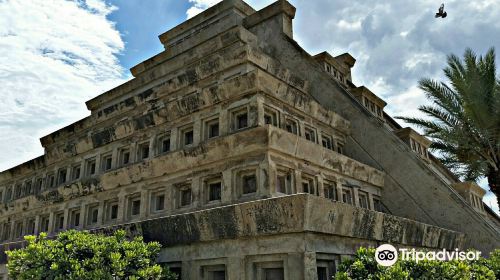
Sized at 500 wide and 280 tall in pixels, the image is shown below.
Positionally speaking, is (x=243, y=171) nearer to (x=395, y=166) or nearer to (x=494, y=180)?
(x=395, y=166)

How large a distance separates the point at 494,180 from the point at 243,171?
11.0m

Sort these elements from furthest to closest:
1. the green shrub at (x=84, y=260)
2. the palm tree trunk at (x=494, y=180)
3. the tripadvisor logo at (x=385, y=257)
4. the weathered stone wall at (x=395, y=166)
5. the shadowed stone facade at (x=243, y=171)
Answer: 1. the palm tree trunk at (x=494, y=180)
2. the weathered stone wall at (x=395, y=166)
3. the shadowed stone facade at (x=243, y=171)
4. the green shrub at (x=84, y=260)
5. the tripadvisor logo at (x=385, y=257)

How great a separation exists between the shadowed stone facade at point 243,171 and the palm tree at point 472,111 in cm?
146

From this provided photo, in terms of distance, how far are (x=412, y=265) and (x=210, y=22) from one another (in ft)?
53.6

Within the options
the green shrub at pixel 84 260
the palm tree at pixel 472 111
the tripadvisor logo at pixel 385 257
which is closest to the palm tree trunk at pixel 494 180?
the palm tree at pixel 472 111

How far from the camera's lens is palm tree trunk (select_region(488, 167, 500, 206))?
16.0 meters

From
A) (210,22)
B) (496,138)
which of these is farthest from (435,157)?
(210,22)

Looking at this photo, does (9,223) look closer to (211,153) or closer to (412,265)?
(211,153)

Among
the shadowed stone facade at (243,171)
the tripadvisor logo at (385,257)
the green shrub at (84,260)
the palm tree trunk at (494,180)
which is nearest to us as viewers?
Answer: the tripadvisor logo at (385,257)

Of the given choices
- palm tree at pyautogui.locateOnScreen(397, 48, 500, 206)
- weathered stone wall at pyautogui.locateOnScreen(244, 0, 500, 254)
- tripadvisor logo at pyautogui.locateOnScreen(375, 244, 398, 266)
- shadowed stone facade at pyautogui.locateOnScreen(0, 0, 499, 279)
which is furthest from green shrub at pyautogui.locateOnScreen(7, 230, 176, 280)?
palm tree at pyautogui.locateOnScreen(397, 48, 500, 206)

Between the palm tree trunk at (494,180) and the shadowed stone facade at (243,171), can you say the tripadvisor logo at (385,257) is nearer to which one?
the shadowed stone facade at (243,171)

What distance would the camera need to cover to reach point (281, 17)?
737 inches

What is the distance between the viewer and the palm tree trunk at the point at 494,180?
16.0 meters

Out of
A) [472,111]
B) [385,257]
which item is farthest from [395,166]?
[385,257]
